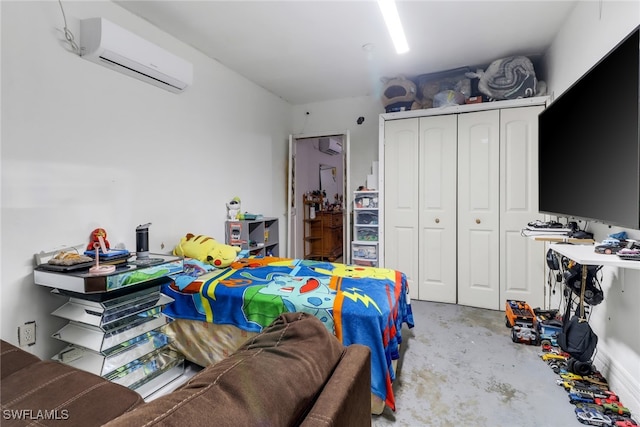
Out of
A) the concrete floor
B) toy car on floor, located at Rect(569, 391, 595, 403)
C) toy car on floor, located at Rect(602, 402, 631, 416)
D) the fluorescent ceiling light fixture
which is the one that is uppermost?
the fluorescent ceiling light fixture

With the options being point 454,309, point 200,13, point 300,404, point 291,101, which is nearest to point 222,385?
point 300,404

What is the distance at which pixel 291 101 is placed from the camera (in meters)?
4.72

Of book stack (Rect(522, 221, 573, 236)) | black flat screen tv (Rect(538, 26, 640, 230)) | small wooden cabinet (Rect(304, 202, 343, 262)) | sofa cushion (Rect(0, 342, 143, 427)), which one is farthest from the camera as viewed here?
small wooden cabinet (Rect(304, 202, 343, 262))

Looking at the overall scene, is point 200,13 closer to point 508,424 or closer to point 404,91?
point 404,91

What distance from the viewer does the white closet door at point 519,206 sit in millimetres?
3137

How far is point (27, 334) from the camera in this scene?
1.83m

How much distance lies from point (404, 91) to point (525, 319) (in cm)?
266

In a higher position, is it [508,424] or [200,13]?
[200,13]

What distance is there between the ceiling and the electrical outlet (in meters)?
2.35

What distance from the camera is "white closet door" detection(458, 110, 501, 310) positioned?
3.29m

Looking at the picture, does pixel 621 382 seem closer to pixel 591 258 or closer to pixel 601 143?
pixel 591 258

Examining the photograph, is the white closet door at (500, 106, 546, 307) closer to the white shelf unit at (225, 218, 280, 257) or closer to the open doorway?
the open doorway

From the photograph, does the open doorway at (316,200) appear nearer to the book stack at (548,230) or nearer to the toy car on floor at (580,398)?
the book stack at (548,230)

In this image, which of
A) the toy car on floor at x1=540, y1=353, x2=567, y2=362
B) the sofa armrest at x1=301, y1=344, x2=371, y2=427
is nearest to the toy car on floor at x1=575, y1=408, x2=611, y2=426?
the toy car on floor at x1=540, y1=353, x2=567, y2=362
